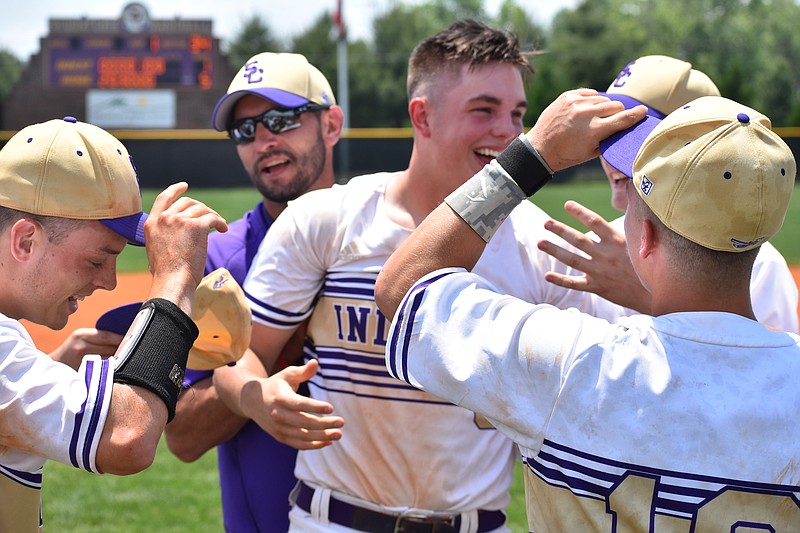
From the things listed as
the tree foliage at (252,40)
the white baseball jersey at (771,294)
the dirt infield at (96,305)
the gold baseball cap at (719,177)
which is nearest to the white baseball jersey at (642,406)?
the gold baseball cap at (719,177)

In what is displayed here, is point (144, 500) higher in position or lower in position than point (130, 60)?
lower

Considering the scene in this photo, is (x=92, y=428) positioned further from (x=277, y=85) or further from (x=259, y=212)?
(x=277, y=85)

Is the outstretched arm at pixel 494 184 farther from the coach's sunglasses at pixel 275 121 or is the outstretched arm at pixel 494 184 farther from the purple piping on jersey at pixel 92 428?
the coach's sunglasses at pixel 275 121

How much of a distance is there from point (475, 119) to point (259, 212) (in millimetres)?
1155

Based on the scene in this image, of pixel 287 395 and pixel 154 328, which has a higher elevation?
pixel 154 328

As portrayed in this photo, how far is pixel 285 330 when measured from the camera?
2930 mm

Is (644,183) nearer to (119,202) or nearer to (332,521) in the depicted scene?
(119,202)

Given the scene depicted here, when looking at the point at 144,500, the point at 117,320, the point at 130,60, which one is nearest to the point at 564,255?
the point at 117,320

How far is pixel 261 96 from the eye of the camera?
3754 mm

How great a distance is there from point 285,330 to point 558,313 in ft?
4.19

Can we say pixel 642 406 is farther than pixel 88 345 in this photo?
No

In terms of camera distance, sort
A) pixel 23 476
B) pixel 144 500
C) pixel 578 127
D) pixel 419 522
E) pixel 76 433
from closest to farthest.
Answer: pixel 76 433 → pixel 578 127 → pixel 23 476 → pixel 419 522 → pixel 144 500

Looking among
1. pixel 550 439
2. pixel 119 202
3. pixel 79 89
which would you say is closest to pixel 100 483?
pixel 119 202

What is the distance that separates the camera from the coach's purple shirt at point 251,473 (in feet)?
10.5
